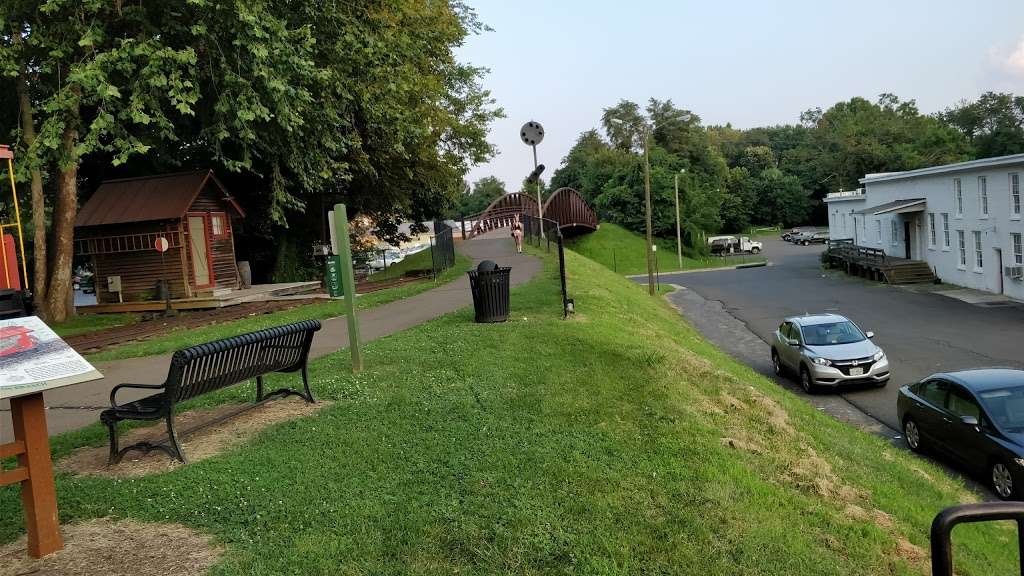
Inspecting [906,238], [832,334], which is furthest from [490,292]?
[906,238]

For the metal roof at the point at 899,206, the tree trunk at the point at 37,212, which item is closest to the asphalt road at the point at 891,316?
the metal roof at the point at 899,206

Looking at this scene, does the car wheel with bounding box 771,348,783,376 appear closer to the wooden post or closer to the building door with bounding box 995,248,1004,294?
the wooden post

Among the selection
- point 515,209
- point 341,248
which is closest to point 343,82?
point 341,248

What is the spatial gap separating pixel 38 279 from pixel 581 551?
1896 centimetres

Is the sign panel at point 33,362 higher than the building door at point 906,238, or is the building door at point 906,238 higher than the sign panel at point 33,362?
the sign panel at point 33,362

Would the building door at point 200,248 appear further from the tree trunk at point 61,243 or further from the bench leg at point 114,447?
the bench leg at point 114,447

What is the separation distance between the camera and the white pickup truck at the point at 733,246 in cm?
7525

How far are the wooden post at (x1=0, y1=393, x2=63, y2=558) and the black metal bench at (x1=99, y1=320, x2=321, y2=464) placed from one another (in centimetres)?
133

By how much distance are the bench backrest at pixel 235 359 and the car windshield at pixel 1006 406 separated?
29.1 ft

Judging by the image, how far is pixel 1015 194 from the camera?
105ft

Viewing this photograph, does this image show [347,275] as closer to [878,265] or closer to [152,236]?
[152,236]

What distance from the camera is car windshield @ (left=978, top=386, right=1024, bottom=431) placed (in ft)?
32.6

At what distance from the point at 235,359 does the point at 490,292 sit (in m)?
6.63

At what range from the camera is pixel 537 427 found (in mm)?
7277
